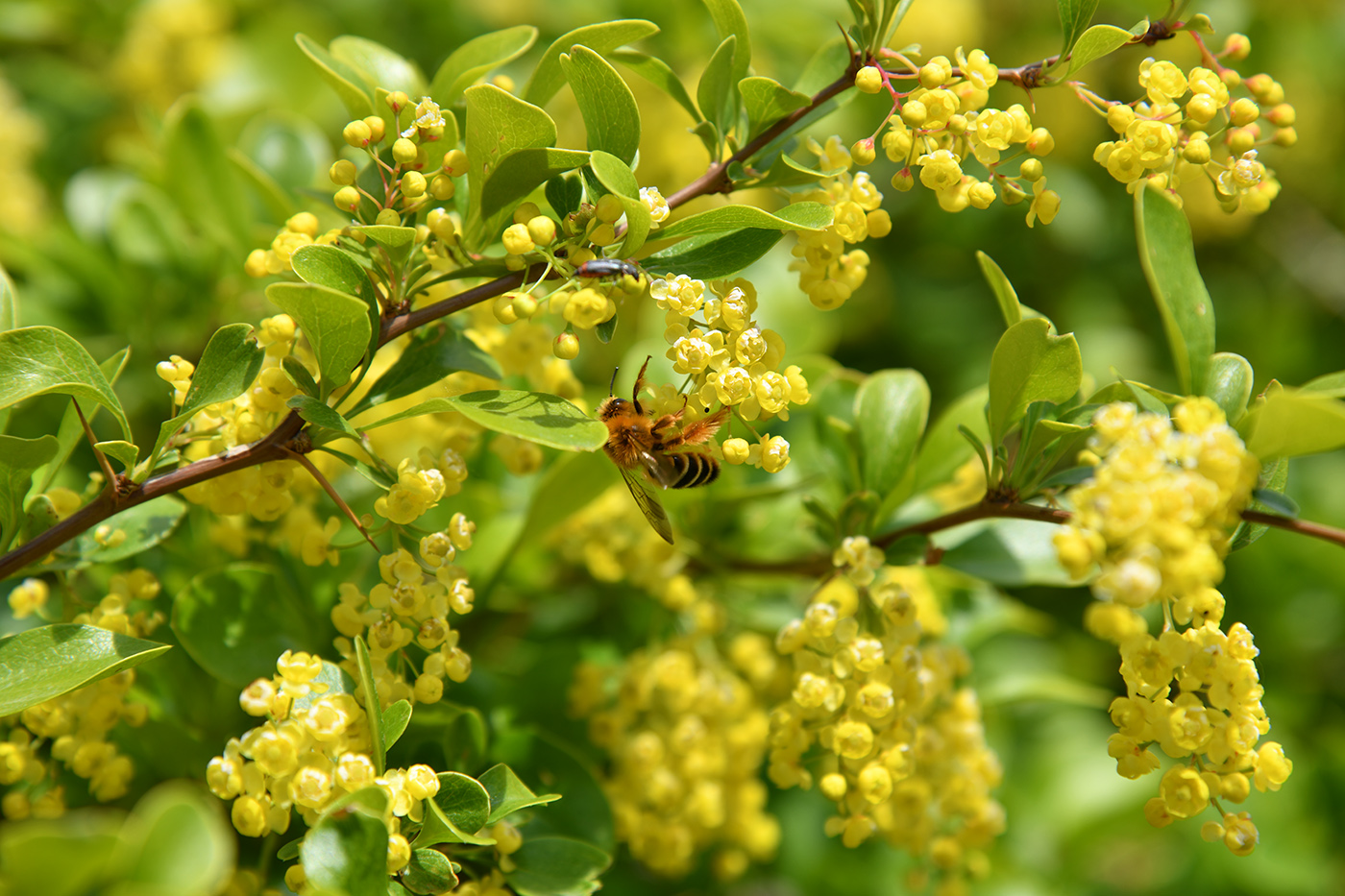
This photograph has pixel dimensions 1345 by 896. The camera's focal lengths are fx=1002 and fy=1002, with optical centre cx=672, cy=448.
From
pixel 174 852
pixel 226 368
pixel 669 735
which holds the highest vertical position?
pixel 226 368

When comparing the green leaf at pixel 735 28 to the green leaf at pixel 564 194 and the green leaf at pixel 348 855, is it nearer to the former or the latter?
the green leaf at pixel 564 194

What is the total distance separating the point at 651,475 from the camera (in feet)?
4.87

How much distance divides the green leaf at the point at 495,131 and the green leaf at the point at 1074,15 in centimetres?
63

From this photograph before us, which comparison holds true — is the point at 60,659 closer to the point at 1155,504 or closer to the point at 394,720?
the point at 394,720

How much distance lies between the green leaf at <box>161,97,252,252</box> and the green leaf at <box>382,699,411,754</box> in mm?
1255

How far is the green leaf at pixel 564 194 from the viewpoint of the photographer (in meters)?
1.17

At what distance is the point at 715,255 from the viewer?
47.1 inches

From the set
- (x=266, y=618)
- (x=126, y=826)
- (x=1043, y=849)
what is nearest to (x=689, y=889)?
(x=1043, y=849)

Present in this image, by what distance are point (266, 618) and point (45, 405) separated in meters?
0.78

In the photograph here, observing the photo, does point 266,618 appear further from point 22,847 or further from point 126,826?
point 22,847

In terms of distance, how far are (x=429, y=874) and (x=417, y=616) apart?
11.2 inches

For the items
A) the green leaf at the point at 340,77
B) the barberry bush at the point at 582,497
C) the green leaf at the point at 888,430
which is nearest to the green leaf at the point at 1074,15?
the barberry bush at the point at 582,497

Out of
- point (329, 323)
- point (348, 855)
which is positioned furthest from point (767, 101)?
point (348, 855)

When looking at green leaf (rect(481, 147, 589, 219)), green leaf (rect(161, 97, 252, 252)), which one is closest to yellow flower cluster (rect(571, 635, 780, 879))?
green leaf (rect(481, 147, 589, 219))
